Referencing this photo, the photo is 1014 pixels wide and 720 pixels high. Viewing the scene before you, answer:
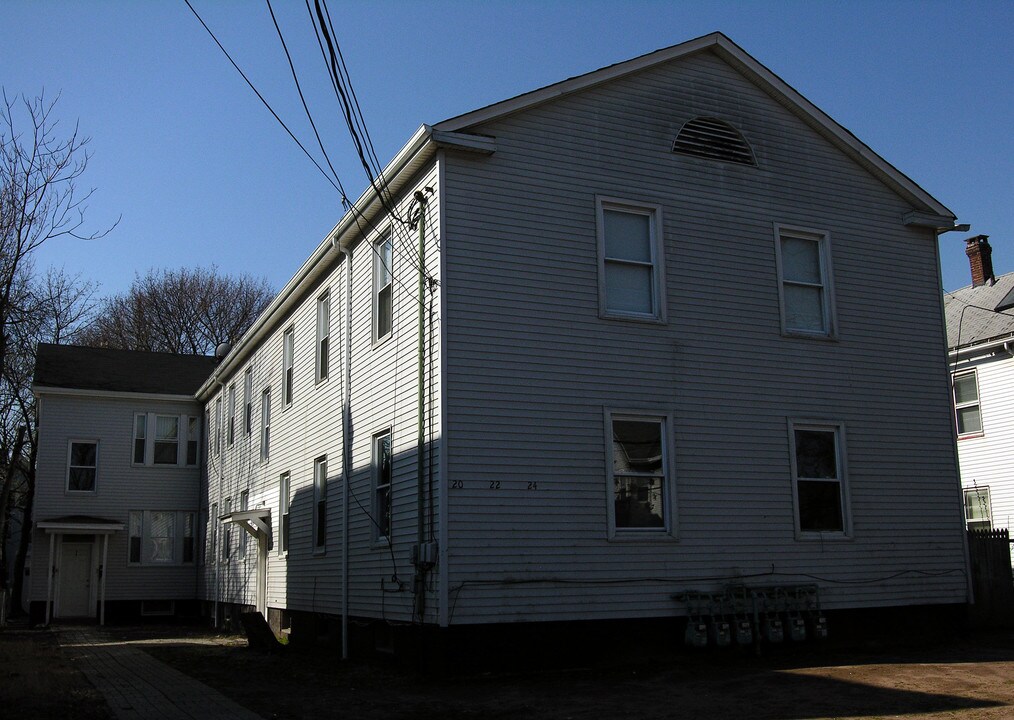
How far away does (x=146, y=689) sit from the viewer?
1270 centimetres

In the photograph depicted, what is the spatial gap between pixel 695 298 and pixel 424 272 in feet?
13.5

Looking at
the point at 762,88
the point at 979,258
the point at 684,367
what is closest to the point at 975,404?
the point at 979,258

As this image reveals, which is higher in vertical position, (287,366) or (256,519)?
(287,366)

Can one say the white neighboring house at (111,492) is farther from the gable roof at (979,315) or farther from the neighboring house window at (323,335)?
the gable roof at (979,315)

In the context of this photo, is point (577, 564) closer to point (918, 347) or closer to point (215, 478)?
point (918, 347)

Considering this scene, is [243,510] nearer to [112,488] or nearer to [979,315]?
[112,488]

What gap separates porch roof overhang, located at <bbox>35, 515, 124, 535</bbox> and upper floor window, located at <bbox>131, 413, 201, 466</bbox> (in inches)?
89.4

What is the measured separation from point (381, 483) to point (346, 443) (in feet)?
6.10

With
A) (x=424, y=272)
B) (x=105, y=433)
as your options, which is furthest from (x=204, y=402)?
(x=424, y=272)

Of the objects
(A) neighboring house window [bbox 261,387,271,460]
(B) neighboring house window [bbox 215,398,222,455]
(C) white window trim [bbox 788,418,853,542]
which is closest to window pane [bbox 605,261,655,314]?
(C) white window trim [bbox 788,418,853,542]

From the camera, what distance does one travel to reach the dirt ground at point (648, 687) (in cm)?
987

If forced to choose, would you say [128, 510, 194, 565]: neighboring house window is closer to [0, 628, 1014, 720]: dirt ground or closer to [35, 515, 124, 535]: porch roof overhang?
[35, 515, 124, 535]: porch roof overhang

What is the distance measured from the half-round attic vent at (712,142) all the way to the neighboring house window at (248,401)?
1438 centimetres

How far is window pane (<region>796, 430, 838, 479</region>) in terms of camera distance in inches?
588
